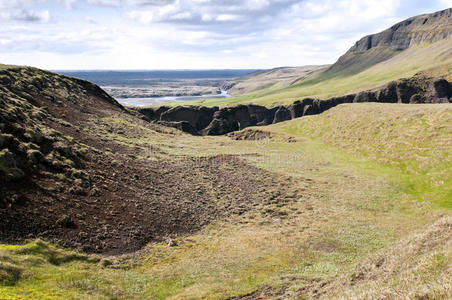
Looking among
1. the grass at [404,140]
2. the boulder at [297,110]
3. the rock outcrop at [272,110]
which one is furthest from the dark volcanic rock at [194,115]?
the grass at [404,140]

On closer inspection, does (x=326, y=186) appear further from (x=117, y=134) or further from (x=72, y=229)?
(x=117, y=134)

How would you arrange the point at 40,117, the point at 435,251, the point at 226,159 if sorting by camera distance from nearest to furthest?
1. the point at 435,251
2. the point at 40,117
3. the point at 226,159

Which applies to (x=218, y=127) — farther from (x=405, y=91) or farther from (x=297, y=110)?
(x=405, y=91)

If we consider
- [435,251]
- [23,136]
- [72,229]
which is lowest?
[72,229]

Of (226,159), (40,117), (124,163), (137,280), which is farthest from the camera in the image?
(226,159)

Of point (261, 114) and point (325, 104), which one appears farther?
point (261, 114)

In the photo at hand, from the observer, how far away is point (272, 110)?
189m

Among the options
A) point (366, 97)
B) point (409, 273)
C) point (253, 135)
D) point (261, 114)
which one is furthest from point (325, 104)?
point (409, 273)

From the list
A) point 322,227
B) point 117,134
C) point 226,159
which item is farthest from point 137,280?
point 117,134

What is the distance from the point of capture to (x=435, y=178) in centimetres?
4969

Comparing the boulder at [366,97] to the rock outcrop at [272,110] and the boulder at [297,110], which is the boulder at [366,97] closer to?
the rock outcrop at [272,110]

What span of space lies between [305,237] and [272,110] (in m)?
162

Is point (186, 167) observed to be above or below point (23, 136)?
below

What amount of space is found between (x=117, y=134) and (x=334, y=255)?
5394cm
